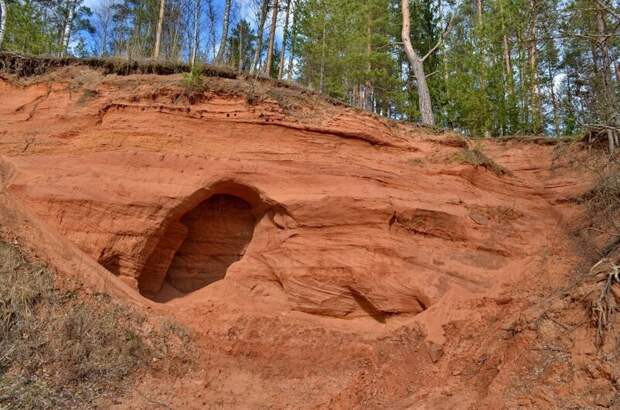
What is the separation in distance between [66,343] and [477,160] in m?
8.82

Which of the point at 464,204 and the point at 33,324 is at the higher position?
the point at 464,204

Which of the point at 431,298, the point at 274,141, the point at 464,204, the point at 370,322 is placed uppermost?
the point at 274,141

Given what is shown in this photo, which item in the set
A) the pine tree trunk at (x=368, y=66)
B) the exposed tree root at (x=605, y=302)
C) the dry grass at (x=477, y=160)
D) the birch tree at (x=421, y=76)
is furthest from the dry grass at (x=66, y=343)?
the pine tree trunk at (x=368, y=66)

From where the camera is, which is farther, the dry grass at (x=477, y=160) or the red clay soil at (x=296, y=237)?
the dry grass at (x=477, y=160)

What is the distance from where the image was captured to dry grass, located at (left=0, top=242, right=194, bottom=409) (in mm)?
5887

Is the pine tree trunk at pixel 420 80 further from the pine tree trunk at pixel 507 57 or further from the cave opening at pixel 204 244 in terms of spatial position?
the cave opening at pixel 204 244

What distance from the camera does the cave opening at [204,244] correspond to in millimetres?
9422

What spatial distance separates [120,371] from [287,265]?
136 inches

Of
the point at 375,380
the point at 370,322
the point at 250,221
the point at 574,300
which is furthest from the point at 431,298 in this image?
the point at 250,221

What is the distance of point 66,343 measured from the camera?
658 cm

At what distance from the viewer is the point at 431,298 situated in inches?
333

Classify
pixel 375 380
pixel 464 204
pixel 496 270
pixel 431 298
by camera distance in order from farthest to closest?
pixel 464 204 < pixel 496 270 < pixel 431 298 < pixel 375 380

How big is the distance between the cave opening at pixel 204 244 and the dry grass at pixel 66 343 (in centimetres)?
174

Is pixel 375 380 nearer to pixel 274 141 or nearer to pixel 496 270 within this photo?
pixel 496 270
